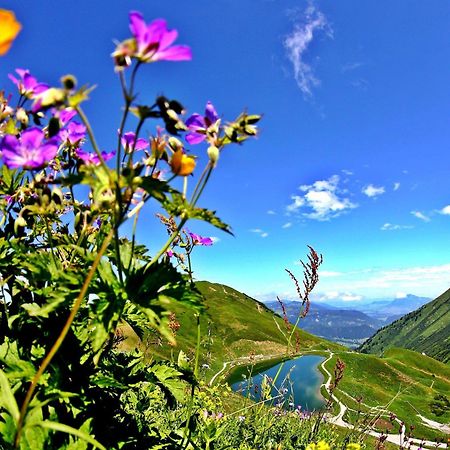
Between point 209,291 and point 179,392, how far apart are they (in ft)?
530

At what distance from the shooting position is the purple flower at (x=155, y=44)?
1.68 m

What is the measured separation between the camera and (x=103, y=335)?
2105 mm

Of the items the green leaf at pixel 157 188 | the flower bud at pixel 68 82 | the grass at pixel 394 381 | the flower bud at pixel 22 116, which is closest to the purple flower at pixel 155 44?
the flower bud at pixel 68 82

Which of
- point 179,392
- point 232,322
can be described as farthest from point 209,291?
point 179,392

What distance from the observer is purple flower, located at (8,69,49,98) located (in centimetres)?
247

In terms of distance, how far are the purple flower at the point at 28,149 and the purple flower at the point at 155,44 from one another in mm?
713

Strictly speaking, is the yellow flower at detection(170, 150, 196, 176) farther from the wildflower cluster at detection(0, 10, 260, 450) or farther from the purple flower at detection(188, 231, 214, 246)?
the purple flower at detection(188, 231, 214, 246)

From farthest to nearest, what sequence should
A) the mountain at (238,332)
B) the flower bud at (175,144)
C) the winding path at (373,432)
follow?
the mountain at (238,332) < the winding path at (373,432) < the flower bud at (175,144)

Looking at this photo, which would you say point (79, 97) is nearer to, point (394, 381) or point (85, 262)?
point (85, 262)

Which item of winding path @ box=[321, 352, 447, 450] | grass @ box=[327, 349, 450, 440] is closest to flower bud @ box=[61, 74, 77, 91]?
winding path @ box=[321, 352, 447, 450]

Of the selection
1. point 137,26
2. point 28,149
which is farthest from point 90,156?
point 137,26

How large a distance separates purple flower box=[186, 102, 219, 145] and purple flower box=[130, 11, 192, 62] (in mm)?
594

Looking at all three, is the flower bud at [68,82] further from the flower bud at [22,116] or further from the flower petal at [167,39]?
the flower bud at [22,116]

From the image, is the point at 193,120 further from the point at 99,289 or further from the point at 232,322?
the point at 232,322
